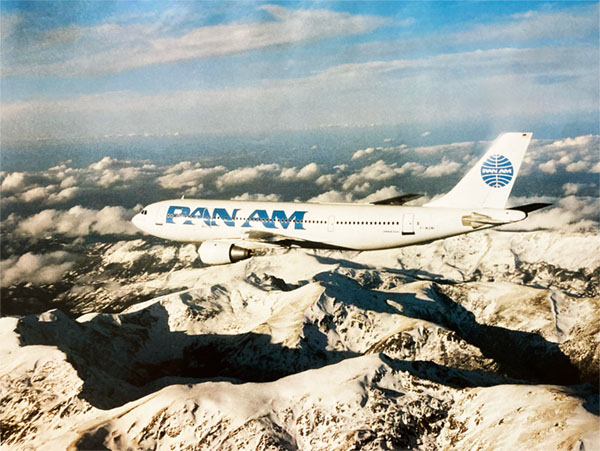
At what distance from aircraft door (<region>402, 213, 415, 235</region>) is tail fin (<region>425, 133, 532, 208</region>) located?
230 inches

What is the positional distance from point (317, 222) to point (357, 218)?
15.4ft

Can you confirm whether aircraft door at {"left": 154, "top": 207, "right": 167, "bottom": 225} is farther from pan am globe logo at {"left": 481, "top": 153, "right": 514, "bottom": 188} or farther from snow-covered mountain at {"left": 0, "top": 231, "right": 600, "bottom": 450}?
pan am globe logo at {"left": 481, "top": 153, "right": 514, "bottom": 188}

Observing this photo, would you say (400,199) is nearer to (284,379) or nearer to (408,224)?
(408,224)

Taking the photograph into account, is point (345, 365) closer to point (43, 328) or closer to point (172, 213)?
point (172, 213)

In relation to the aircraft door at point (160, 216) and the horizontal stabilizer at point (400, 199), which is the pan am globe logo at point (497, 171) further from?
the aircraft door at point (160, 216)

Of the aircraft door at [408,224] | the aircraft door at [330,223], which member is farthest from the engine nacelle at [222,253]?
the aircraft door at [408,224]

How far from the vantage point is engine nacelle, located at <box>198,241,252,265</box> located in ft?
195

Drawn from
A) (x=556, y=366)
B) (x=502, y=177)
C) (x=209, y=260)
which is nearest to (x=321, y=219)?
(x=209, y=260)

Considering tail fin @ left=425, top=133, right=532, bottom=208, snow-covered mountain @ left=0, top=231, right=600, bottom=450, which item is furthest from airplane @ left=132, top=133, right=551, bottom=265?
snow-covered mountain @ left=0, top=231, right=600, bottom=450

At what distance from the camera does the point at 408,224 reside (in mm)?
→ 56719

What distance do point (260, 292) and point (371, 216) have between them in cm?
11184

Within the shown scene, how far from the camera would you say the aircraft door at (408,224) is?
56.7 meters

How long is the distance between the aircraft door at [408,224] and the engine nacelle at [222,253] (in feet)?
58.1

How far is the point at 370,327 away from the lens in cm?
14475
